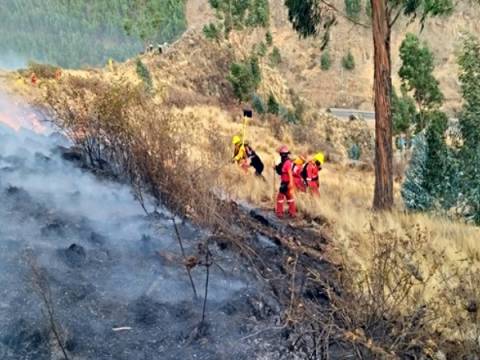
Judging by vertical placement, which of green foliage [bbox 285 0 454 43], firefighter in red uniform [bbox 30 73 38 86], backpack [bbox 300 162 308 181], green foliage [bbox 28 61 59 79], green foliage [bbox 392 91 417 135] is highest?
green foliage [bbox 285 0 454 43]

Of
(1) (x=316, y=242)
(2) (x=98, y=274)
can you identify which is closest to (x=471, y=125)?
(1) (x=316, y=242)

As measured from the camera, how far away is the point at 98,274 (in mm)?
7160

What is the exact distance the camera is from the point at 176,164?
9344mm

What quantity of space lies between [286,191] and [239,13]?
34.3 meters

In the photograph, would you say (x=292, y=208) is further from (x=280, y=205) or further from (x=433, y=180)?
(x=433, y=180)

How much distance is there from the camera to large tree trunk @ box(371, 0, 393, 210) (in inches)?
368

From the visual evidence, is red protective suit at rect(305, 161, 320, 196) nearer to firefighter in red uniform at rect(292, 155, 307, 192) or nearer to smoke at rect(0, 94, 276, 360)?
firefighter in red uniform at rect(292, 155, 307, 192)

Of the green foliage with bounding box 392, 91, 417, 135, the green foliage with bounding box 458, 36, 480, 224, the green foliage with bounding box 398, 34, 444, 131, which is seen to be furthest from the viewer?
the green foliage with bounding box 392, 91, 417, 135

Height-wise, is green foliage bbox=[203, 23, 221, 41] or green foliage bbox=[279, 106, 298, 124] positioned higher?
green foliage bbox=[203, 23, 221, 41]

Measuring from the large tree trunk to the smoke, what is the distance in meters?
3.33

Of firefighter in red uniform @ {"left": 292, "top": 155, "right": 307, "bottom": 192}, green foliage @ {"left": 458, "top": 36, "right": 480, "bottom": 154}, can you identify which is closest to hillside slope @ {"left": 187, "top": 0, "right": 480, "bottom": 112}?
green foliage @ {"left": 458, "top": 36, "right": 480, "bottom": 154}

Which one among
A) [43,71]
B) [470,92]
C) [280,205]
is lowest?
[280,205]

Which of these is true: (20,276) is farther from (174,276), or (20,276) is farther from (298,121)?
(298,121)

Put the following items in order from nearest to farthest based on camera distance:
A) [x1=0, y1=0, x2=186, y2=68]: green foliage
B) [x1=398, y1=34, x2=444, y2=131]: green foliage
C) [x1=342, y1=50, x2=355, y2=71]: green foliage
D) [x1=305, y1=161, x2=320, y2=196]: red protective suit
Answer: [x1=305, y1=161, x2=320, y2=196]: red protective suit → [x1=398, y1=34, x2=444, y2=131]: green foliage → [x1=342, y1=50, x2=355, y2=71]: green foliage → [x1=0, y1=0, x2=186, y2=68]: green foliage
